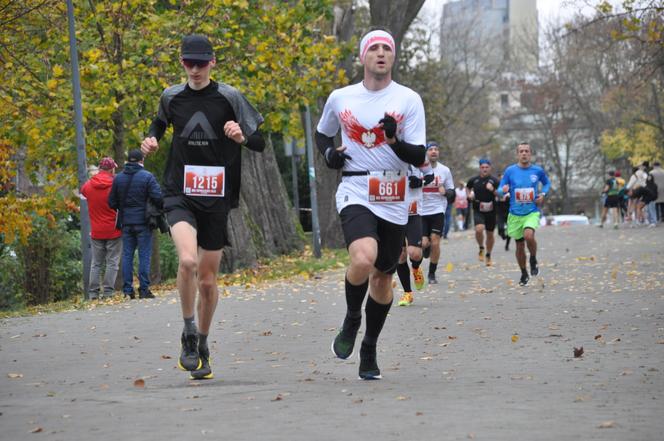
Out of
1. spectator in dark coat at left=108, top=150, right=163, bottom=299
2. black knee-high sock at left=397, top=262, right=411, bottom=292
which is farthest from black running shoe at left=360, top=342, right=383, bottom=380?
spectator in dark coat at left=108, top=150, right=163, bottom=299

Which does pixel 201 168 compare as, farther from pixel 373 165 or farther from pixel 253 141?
pixel 373 165

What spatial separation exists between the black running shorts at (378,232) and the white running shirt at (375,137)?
0.04 metres

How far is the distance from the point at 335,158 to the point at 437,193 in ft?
35.1

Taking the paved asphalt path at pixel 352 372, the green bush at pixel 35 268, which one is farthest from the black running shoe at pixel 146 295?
the green bush at pixel 35 268

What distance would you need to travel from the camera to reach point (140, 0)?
72.0 feet

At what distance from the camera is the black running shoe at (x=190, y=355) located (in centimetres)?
897

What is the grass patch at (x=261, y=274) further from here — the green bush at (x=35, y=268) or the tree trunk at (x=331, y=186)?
the tree trunk at (x=331, y=186)

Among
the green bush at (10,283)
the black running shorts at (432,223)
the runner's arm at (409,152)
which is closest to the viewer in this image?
the runner's arm at (409,152)

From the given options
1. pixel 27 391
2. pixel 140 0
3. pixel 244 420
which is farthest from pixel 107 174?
pixel 244 420

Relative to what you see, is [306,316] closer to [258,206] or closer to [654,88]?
[258,206]

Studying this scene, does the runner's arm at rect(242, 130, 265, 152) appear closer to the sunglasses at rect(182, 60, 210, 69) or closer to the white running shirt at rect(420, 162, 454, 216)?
the sunglasses at rect(182, 60, 210, 69)

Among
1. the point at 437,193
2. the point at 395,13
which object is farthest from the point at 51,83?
the point at 395,13

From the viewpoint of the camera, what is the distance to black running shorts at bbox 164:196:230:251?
9.08 m

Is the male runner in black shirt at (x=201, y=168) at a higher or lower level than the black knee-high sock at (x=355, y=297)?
higher
